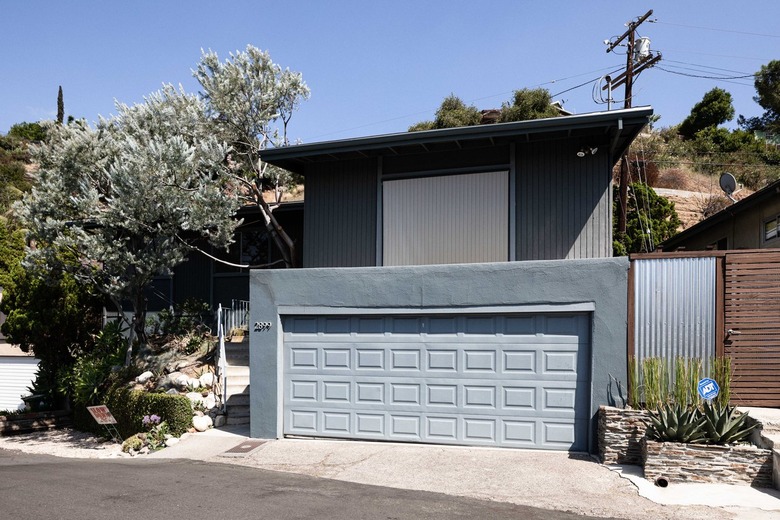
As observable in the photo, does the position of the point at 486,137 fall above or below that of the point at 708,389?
above

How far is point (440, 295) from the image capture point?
11.8 m

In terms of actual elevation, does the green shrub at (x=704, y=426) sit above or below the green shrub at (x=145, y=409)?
above

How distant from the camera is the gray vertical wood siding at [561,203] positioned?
1259 cm

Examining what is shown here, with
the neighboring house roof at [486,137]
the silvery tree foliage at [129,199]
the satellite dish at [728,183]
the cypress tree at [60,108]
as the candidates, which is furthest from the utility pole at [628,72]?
the cypress tree at [60,108]

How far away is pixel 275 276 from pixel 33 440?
7.23 metres

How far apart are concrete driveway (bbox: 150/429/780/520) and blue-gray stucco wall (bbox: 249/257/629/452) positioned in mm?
1013

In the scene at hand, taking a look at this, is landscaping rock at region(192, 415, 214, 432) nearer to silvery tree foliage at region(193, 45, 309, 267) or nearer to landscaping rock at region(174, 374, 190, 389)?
landscaping rock at region(174, 374, 190, 389)

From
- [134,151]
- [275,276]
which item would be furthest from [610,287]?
[134,151]

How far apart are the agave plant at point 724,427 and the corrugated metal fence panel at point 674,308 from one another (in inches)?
51.5

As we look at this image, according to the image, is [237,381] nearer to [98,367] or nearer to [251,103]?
[98,367]

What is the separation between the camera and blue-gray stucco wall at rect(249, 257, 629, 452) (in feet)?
35.3

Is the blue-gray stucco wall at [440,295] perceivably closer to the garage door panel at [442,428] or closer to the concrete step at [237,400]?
the garage door panel at [442,428]

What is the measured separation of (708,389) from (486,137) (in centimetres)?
560

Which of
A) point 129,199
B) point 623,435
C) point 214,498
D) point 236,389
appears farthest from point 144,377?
point 623,435
